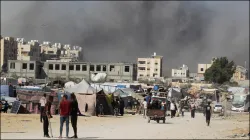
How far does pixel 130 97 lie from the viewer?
50875mm

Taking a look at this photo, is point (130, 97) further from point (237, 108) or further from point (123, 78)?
point (123, 78)

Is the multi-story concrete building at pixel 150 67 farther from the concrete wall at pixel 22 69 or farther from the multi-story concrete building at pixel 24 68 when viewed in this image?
the concrete wall at pixel 22 69

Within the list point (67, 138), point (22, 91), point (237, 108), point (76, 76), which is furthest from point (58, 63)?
point (67, 138)

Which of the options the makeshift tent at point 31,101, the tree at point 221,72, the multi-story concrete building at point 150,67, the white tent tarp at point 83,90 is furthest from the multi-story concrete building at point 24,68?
the makeshift tent at point 31,101

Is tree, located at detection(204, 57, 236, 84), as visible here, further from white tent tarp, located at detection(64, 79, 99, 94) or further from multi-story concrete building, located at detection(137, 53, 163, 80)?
white tent tarp, located at detection(64, 79, 99, 94)

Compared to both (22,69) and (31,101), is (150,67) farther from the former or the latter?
(31,101)

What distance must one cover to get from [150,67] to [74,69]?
71.3 metres

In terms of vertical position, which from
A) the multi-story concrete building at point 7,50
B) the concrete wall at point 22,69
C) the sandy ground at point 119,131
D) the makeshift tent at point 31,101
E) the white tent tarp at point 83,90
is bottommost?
the sandy ground at point 119,131

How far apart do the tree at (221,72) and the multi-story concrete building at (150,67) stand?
54803mm

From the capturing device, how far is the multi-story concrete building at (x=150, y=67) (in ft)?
593

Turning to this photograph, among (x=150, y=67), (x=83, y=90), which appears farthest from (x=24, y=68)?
(x=83, y=90)

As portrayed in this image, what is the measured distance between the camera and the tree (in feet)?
403

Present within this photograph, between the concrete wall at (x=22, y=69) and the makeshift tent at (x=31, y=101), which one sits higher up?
the concrete wall at (x=22, y=69)

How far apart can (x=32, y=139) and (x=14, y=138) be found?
2.19ft
